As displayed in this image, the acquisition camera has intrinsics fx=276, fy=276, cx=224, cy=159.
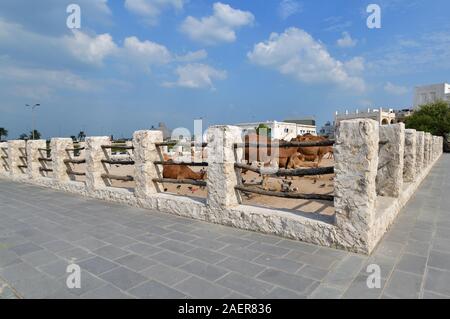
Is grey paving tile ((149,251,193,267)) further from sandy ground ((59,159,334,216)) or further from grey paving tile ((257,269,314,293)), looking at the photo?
sandy ground ((59,159,334,216))

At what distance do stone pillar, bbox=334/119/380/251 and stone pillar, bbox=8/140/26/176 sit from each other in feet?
33.2

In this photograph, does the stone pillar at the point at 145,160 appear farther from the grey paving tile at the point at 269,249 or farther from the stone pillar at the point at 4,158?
the stone pillar at the point at 4,158

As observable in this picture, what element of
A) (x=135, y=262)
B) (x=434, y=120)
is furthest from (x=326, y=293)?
(x=434, y=120)

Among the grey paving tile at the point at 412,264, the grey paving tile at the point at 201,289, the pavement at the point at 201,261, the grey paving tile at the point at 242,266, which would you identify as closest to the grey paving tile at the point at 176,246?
the pavement at the point at 201,261

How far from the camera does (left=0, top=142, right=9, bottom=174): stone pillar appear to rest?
1034 cm

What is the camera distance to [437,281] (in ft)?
8.10

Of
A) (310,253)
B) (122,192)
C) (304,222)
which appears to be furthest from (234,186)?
(122,192)

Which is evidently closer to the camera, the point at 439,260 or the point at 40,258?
the point at 439,260

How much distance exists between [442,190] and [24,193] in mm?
10646

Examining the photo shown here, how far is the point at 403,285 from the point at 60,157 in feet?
25.8

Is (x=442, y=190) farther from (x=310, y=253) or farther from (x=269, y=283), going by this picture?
(x=269, y=283)

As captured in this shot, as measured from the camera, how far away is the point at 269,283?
2.50 meters

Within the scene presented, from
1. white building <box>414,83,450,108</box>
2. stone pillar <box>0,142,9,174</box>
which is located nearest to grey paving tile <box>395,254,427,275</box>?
stone pillar <box>0,142,9,174</box>

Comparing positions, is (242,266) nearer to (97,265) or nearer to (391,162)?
(97,265)
